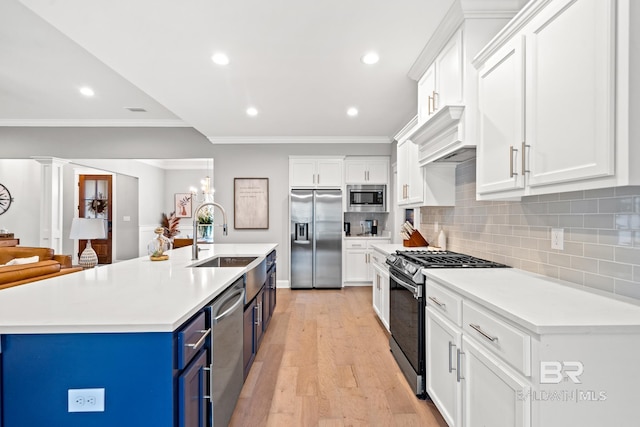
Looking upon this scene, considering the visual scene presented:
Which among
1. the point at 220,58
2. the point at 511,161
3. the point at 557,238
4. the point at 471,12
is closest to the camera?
the point at 511,161

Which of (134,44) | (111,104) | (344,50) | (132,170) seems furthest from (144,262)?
(132,170)

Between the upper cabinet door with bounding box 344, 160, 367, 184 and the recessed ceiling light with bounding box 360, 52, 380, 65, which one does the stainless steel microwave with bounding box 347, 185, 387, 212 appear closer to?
the upper cabinet door with bounding box 344, 160, 367, 184

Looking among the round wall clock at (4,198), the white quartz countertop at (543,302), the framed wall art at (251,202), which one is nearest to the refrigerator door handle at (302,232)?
the framed wall art at (251,202)

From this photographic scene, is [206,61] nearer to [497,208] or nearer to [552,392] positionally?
[497,208]

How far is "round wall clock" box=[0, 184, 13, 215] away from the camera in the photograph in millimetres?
6566

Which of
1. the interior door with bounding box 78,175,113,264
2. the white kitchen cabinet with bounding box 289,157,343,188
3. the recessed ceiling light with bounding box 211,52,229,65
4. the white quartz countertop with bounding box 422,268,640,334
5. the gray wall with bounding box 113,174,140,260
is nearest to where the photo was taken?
the white quartz countertop with bounding box 422,268,640,334

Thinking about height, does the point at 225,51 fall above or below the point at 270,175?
above

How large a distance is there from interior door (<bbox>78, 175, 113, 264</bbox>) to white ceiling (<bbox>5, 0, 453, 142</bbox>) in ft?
11.3

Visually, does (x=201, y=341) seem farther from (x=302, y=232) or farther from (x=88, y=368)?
(x=302, y=232)

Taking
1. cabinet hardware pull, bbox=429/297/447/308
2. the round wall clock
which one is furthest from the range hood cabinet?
the round wall clock

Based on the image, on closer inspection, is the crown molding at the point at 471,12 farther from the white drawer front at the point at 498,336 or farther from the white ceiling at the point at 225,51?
the white drawer front at the point at 498,336

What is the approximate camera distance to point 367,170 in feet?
19.3

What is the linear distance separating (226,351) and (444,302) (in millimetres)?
1235

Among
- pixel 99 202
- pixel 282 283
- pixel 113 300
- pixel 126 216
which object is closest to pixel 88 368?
pixel 113 300
